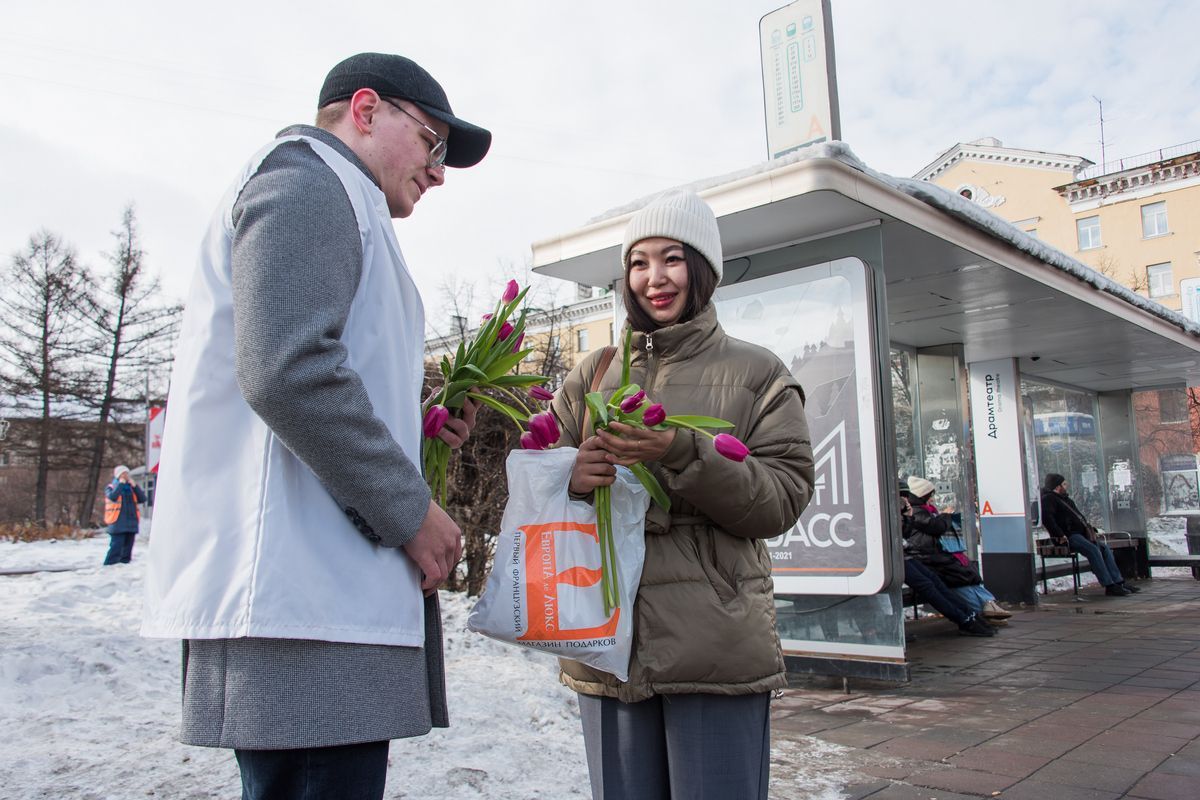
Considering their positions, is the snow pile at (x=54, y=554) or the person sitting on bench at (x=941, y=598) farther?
the snow pile at (x=54, y=554)

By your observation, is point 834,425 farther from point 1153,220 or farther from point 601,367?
point 1153,220

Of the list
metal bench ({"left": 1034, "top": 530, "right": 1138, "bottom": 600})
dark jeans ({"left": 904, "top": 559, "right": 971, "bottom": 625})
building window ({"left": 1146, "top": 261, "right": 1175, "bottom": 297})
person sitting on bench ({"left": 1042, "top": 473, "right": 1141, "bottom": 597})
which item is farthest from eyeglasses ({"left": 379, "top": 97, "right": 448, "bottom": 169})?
building window ({"left": 1146, "top": 261, "right": 1175, "bottom": 297})

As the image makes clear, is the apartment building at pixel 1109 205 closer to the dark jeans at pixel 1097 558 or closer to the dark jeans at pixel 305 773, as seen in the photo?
the dark jeans at pixel 1097 558

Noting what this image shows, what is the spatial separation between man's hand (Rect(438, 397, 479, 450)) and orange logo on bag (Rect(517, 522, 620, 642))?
237 millimetres

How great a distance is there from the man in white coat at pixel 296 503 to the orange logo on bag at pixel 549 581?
0.36m

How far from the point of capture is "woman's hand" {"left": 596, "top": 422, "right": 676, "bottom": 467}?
5.77ft

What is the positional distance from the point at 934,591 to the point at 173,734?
22.1ft

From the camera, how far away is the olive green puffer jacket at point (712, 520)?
6.12 ft

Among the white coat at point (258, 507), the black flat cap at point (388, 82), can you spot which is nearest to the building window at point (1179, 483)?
the black flat cap at point (388, 82)

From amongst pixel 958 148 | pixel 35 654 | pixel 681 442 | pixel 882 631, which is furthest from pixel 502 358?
pixel 958 148

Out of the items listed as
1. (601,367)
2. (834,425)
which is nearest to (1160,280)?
(834,425)

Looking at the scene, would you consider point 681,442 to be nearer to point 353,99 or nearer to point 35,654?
point 353,99

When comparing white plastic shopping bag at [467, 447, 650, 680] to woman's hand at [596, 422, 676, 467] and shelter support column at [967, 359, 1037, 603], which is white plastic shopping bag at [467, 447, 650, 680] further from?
shelter support column at [967, 359, 1037, 603]

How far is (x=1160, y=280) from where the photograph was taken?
36969mm
